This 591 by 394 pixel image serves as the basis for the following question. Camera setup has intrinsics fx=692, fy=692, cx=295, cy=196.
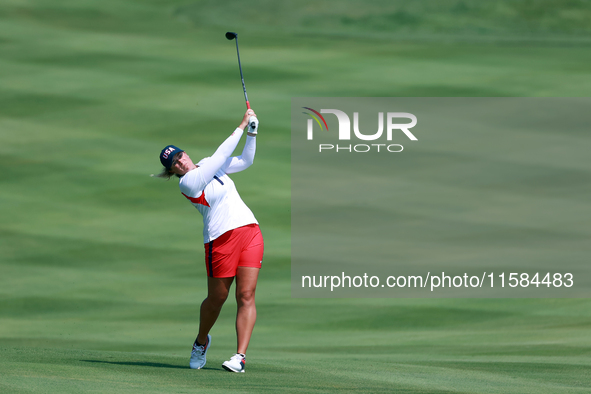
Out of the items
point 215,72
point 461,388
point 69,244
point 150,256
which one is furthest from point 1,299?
point 461,388

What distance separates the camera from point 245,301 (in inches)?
132

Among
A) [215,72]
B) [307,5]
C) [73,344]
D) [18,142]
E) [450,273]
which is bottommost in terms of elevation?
[73,344]

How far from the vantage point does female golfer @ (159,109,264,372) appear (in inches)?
129

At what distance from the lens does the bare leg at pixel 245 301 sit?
10.9 feet

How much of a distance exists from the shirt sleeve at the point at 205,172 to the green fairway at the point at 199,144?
1484 millimetres

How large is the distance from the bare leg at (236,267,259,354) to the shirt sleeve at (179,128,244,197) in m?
0.44

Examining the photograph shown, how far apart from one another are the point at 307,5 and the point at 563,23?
2.80m

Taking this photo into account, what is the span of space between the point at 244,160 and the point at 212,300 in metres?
0.71

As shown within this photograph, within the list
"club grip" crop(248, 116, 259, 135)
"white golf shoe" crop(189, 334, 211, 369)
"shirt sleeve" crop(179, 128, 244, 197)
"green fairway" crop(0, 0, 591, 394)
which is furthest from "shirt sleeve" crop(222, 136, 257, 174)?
"green fairway" crop(0, 0, 591, 394)

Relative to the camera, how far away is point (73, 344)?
5.39 metres

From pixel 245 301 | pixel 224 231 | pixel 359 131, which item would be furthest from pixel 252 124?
pixel 359 131

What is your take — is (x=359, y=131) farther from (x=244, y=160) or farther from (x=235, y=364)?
(x=235, y=364)

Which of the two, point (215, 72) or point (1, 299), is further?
point (215, 72)

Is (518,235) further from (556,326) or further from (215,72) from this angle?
(215,72)
